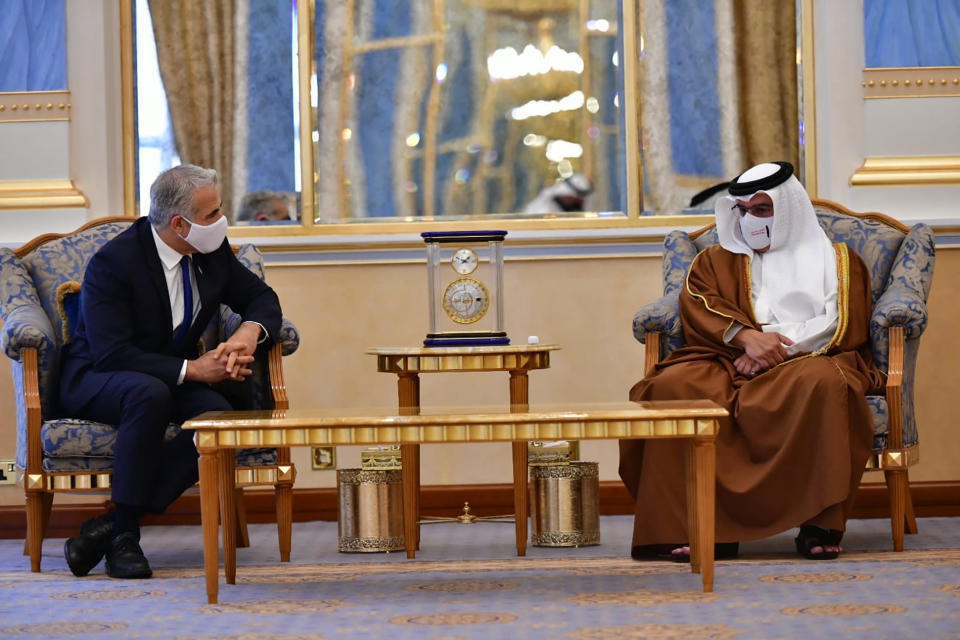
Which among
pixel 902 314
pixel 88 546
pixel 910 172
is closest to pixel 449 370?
pixel 88 546

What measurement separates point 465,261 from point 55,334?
139cm

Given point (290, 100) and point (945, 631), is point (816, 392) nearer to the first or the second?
point (945, 631)

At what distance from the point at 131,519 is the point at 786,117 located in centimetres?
300

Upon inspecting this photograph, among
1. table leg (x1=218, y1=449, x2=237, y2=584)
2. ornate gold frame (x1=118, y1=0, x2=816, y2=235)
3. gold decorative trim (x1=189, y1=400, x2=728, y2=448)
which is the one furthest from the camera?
ornate gold frame (x1=118, y1=0, x2=816, y2=235)

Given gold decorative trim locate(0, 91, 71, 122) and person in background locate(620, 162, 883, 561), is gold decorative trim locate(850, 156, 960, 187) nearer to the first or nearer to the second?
person in background locate(620, 162, 883, 561)

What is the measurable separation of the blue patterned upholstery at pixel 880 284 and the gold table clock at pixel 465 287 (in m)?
0.50

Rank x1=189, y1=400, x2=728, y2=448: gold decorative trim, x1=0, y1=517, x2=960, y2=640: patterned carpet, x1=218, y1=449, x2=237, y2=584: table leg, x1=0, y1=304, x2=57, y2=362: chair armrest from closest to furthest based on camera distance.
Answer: x1=0, y1=517, x2=960, y2=640: patterned carpet, x1=189, y1=400, x2=728, y2=448: gold decorative trim, x1=218, y1=449, x2=237, y2=584: table leg, x1=0, y1=304, x2=57, y2=362: chair armrest

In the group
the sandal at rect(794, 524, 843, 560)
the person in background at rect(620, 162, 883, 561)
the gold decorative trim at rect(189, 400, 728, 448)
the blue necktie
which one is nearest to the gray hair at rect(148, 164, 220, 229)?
the blue necktie

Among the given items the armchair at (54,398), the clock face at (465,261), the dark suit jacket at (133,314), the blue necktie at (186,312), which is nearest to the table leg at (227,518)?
the armchair at (54,398)

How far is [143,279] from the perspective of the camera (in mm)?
3930

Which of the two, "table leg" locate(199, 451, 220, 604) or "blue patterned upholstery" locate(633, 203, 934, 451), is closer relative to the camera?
"table leg" locate(199, 451, 220, 604)

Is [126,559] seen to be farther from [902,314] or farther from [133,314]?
[902,314]

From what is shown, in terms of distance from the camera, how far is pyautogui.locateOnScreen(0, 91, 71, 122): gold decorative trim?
4.85 meters

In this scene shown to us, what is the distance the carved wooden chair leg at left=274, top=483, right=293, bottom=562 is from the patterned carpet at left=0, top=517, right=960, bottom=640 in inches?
1.9
